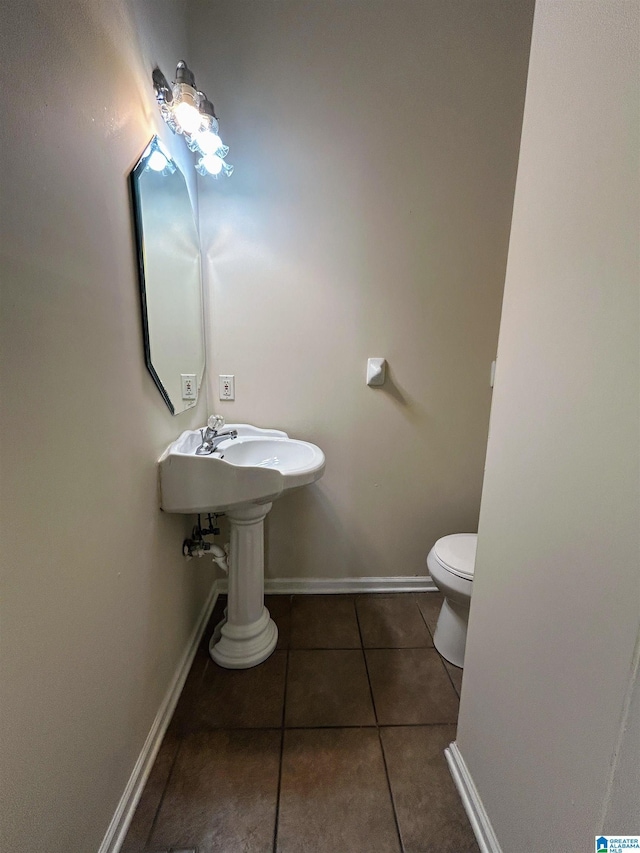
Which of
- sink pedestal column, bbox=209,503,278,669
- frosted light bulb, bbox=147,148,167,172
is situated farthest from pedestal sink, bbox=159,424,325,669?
frosted light bulb, bbox=147,148,167,172

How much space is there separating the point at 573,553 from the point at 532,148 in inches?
30.9

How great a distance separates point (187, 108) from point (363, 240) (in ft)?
2.55

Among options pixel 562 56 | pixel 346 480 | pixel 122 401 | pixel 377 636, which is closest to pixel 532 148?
pixel 562 56

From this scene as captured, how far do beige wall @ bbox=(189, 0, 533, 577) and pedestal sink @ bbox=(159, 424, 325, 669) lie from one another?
8.1 inches

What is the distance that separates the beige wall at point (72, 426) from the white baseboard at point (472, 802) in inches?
36.0

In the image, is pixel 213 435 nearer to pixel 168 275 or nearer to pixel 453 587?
pixel 168 275

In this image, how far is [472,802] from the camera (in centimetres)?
92

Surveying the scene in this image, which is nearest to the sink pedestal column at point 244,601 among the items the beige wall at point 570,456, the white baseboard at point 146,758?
the white baseboard at point 146,758

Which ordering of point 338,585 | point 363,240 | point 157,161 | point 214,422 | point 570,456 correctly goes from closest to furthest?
1. point 570,456
2. point 157,161
3. point 214,422
4. point 363,240
5. point 338,585

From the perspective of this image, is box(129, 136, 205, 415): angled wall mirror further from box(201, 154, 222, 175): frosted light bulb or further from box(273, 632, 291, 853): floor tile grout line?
box(273, 632, 291, 853): floor tile grout line

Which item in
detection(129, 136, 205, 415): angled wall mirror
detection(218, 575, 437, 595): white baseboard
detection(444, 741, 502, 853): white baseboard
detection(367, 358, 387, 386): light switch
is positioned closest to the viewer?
detection(444, 741, 502, 853): white baseboard

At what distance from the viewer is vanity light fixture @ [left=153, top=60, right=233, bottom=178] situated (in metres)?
1.08

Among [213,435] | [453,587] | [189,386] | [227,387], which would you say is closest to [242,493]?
[213,435]

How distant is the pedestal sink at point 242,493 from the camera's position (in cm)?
116
